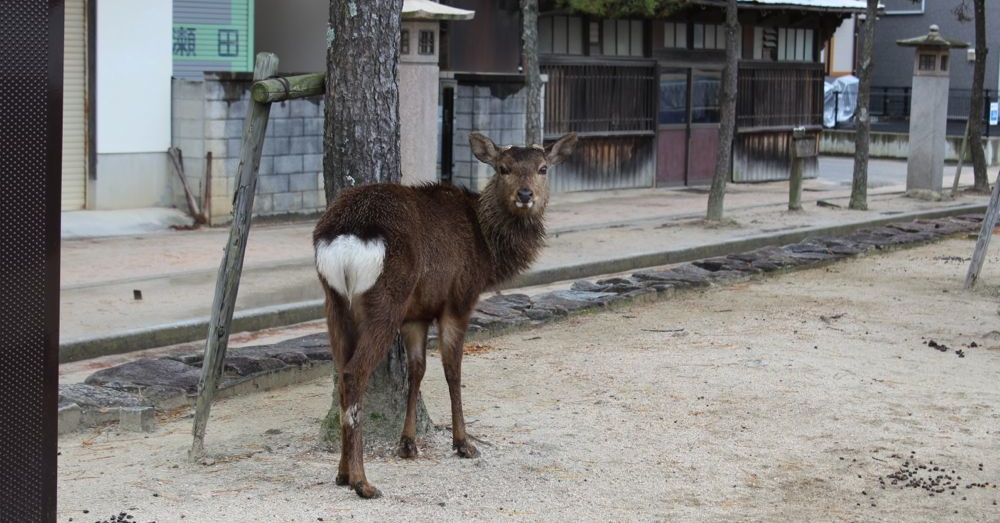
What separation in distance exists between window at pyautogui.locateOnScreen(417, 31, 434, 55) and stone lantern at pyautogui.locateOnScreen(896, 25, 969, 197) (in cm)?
1047

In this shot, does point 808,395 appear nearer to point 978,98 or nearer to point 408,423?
point 408,423

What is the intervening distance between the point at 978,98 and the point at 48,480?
20733 millimetres

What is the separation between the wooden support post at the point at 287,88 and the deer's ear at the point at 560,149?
127cm

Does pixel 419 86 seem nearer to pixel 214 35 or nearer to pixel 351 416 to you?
pixel 214 35

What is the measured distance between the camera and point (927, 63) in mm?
21453

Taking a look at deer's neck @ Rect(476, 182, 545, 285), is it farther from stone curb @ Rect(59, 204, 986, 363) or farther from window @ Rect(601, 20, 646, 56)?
window @ Rect(601, 20, 646, 56)

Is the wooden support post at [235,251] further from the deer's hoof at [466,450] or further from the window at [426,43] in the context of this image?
the window at [426,43]

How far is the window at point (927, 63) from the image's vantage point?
21.3m

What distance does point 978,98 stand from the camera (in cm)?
2186

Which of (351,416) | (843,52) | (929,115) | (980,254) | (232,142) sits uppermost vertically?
(843,52)

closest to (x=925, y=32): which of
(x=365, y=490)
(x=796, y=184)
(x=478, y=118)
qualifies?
(x=796, y=184)

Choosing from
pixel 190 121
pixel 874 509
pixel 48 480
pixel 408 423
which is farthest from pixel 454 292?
pixel 190 121

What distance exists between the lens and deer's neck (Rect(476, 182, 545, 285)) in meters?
6.68

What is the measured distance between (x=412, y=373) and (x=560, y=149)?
162cm
